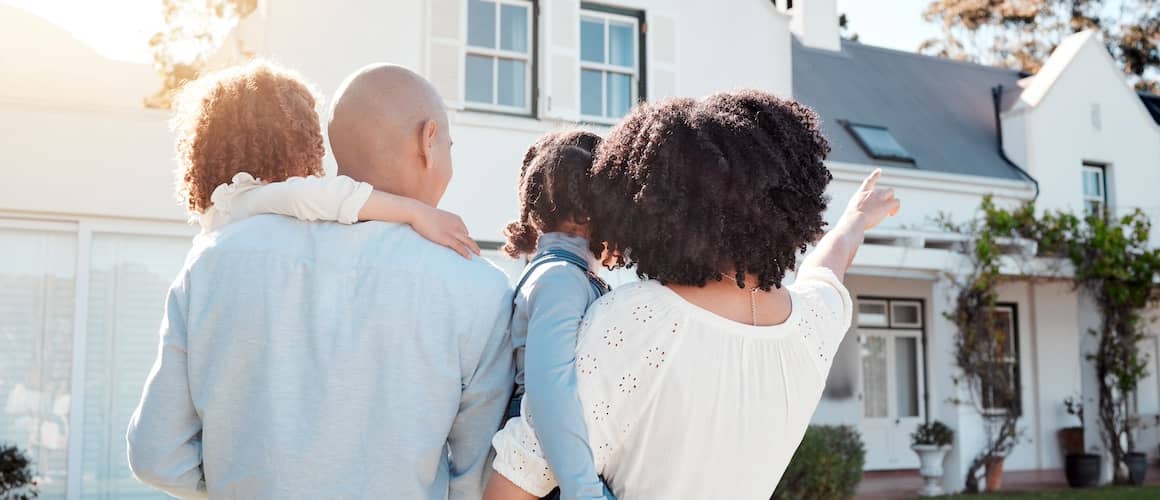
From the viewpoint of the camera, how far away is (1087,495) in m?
12.7

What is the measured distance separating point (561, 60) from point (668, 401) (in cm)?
861

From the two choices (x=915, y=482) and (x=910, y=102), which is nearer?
(x=915, y=482)

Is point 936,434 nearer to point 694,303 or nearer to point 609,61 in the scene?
point 609,61

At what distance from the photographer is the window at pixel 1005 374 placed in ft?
45.2

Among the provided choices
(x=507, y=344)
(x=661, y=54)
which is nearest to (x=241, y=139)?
(x=507, y=344)

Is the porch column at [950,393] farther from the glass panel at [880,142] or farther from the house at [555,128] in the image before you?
the glass panel at [880,142]

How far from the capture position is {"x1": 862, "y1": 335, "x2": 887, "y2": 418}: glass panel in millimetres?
16125

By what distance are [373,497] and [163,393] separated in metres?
0.43

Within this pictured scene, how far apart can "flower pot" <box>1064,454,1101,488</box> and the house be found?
1787 millimetres

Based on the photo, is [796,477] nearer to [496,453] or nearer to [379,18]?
[379,18]

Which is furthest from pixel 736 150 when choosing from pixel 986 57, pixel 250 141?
pixel 986 57

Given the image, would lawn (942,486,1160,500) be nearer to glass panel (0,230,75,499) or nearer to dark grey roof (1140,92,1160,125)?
dark grey roof (1140,92,1160,125)

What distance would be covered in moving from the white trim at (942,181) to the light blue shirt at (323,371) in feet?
42.3

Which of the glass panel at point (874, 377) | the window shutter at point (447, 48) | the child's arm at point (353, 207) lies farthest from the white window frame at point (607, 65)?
the child's arm at point (353, 207)
